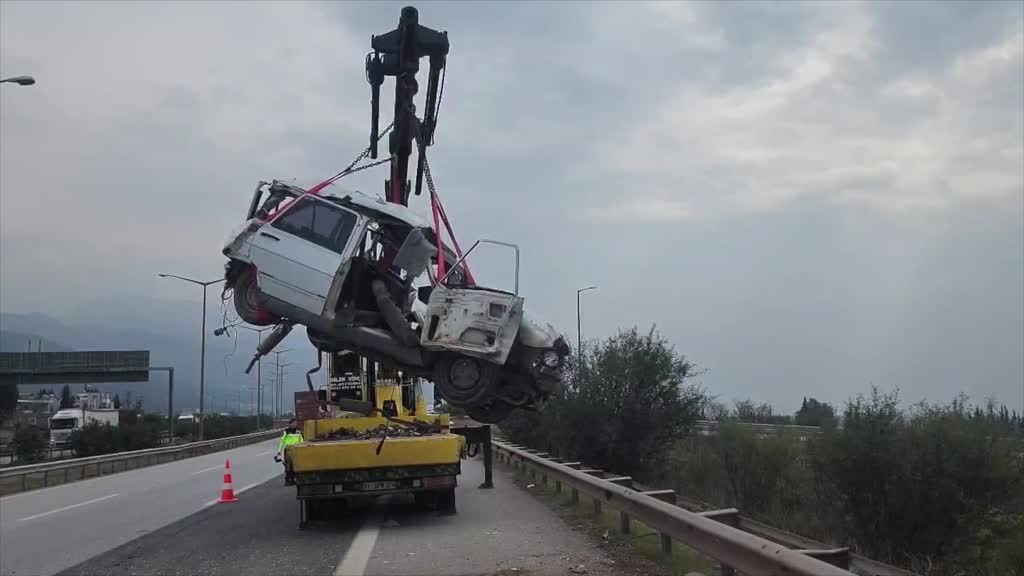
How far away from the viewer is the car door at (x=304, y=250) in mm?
9641

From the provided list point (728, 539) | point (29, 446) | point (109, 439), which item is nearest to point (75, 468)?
point (29, 446)

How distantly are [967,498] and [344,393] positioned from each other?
873 cm

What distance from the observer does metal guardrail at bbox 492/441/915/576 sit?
546 centimetres

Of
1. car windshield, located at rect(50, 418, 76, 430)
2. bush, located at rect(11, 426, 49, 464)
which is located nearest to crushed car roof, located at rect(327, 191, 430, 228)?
bush, located at rect(11, 426, 49, 464)

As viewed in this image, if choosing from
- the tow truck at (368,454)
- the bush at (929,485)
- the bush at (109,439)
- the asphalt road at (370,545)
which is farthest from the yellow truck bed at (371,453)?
the bush at (109,439)

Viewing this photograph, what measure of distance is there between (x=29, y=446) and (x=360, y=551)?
37.7 m

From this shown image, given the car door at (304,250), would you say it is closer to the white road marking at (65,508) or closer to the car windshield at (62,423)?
the white road marking at (65,508)

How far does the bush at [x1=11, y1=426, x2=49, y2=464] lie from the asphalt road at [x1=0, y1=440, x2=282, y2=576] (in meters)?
16.8

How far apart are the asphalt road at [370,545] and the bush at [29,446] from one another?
1213 inches

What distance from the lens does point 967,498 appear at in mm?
12258

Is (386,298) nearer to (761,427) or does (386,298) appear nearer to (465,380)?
(465,380)

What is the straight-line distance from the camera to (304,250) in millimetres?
9734

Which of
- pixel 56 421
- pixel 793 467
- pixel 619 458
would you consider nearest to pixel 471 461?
pixel 619 458

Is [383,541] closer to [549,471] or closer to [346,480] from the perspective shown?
[346,480]
